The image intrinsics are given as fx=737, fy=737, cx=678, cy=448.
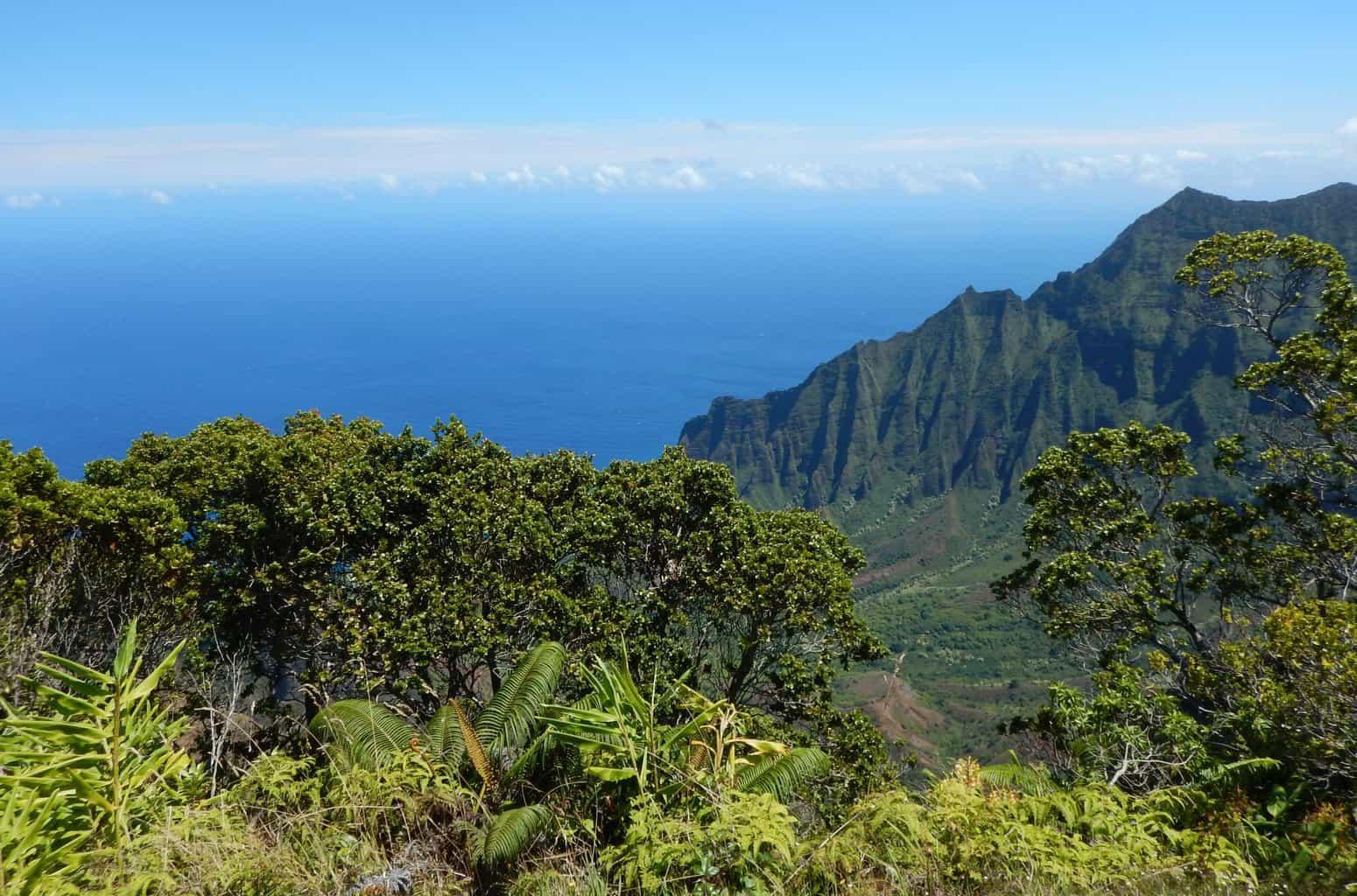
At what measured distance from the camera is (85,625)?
10109 mm

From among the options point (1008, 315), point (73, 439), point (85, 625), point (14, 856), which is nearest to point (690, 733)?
point (14, 856)

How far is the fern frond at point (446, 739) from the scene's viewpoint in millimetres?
6148

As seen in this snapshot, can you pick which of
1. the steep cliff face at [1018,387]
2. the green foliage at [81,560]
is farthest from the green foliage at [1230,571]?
the steep cliff face at [1018,387]

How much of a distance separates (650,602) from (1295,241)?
1234cm

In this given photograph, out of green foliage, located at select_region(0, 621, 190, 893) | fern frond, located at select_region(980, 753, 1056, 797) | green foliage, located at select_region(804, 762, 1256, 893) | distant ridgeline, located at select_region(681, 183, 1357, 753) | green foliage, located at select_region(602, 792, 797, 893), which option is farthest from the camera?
distant ridgeline, located at select_region(681, 183, 1357, 753)

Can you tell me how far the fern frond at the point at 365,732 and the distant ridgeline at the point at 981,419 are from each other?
9024 centimetres

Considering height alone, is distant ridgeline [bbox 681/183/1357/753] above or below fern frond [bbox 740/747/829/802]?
below

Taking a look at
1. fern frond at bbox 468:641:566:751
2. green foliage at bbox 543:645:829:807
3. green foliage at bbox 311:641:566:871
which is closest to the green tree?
green foliage at bbox 543:645:829:807

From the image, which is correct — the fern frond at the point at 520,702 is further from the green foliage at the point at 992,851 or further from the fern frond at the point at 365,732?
the green foliage at the point at 992,851

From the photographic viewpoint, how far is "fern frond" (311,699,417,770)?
604 centimetres

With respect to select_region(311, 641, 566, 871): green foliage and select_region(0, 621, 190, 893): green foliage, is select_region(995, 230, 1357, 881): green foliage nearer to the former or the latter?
select_region(311, 641, 566, 871): green foliage

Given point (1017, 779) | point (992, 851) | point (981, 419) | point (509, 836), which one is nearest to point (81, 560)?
point (509, 836)

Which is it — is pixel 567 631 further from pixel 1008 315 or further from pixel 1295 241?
pixel 1008 315

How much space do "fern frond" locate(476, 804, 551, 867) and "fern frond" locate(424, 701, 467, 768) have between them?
1225 mm
